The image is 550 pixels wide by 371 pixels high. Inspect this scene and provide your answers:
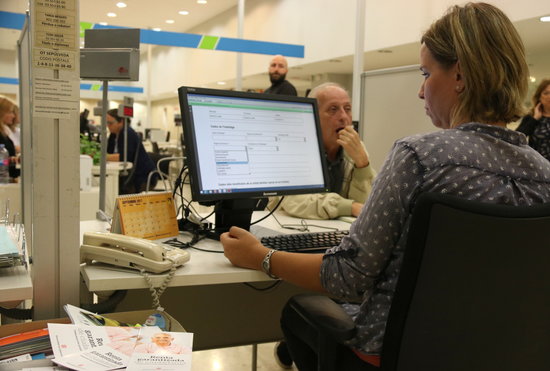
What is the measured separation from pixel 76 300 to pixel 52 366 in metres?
0.34

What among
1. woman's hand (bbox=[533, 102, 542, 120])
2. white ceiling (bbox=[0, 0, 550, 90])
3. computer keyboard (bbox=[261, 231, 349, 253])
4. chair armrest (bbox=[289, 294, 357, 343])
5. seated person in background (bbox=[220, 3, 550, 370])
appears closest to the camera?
seated person in background (bbox=[220, 3, 550, 370])

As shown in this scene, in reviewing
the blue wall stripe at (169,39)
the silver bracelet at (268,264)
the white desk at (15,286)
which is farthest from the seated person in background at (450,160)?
the blue wall stripe at (169,39)

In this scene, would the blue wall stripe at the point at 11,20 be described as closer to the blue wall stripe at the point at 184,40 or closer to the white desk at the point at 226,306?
the blue wall stripe at the point at 184,40

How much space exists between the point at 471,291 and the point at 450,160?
24cm

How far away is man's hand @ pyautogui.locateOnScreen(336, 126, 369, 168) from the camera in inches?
81.0

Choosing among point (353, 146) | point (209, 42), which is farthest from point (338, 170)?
point (209, 42)

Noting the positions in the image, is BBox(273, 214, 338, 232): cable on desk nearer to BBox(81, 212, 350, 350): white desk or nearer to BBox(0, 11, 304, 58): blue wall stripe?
BBox(81, 212, 350, 350): white desk

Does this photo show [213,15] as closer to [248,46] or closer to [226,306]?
[248,46]

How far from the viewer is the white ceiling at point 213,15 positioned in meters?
6.36

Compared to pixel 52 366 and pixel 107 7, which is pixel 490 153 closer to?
pixel 52 366

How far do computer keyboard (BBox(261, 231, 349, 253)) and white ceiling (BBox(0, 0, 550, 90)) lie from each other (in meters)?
4.42

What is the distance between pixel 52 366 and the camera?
0.84m

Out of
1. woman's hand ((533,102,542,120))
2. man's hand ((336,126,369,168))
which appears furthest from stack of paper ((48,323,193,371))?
woman's hand ((533,102,542,120))

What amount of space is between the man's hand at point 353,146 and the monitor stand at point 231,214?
606 mm
